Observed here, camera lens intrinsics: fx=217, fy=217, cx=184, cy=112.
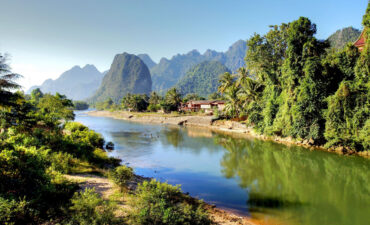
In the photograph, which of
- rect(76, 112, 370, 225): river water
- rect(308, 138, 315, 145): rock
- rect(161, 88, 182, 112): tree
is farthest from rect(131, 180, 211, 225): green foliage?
rect(161, 88, 182, 112): tree

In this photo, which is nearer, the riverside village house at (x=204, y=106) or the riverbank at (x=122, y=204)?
the riverbank at (x=122, y=204)

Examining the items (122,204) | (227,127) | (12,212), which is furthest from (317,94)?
(12,212)

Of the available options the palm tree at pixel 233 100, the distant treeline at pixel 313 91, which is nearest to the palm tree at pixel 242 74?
the palm tree at pixel 233 100

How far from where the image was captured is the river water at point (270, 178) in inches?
474

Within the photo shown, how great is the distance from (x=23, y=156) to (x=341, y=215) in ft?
52.2

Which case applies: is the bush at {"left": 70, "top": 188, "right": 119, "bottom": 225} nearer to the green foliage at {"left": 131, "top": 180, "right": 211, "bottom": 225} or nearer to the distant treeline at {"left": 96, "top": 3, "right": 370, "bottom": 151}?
the green foliage at {"left": 131, "top": 180, "right": 211, "bottom": 225}

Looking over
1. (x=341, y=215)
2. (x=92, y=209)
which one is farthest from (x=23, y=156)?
(x=341, y=215)

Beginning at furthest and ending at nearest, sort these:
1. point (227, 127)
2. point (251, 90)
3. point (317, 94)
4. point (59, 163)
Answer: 1. point (227, 127)
2. point (251, 90)
3. point (317, 94)
4. point (59, 163)

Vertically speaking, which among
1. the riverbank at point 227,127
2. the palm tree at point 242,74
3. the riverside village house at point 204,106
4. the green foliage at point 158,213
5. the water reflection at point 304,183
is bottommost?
the water reflection at point 304,183

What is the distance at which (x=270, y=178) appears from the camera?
17.8 m

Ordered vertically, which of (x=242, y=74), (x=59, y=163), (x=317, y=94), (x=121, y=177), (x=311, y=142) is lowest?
(x=311, y=142)

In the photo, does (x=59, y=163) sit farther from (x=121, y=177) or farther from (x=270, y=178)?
(x=270, y=178)

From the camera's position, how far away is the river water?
12.0 meters

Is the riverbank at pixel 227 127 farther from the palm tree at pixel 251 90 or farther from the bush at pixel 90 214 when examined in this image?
the bush at pixel 90 214
